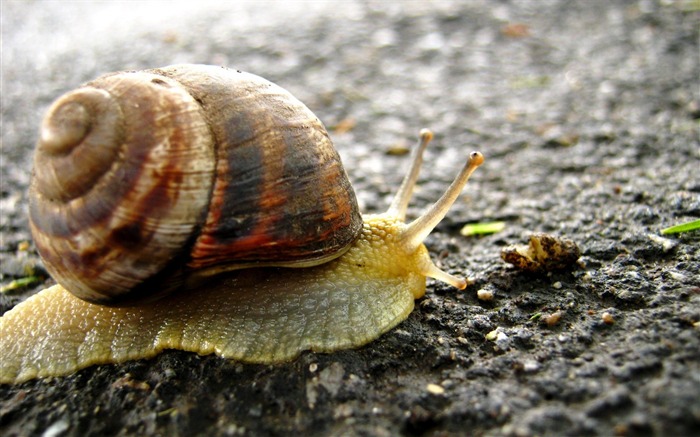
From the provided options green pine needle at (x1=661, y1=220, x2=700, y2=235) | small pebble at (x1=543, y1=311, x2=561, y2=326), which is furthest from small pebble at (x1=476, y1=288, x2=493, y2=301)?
green pine needle at (x1=661, y1=220, x2=700, y2=235)

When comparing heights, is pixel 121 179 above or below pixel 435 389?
above

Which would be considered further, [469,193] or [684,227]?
[469,193]

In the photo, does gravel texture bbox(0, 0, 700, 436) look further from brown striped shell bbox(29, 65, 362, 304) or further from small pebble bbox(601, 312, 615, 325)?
brown striped shell bbox(29, 65, 362, 304)

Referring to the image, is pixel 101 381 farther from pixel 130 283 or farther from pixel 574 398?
pixel 574 398

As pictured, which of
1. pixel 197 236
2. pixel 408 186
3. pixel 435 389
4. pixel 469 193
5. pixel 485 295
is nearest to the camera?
pixel 435 389

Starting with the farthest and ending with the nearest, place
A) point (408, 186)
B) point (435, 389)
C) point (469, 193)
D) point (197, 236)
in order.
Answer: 1. point (469, 193)
2. point (408, 186)
3. point (197, 236)
4. point (435, 389)

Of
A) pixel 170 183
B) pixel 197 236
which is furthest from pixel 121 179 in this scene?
pixel 197 236

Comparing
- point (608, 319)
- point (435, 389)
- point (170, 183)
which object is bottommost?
point (435, 389)

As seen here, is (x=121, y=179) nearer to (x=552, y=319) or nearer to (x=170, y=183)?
(x=170, y=183)
